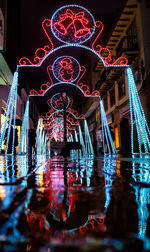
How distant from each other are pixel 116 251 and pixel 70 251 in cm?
11

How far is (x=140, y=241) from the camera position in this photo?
55 cm

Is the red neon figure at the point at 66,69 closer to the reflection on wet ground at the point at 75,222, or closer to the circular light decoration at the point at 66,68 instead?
the circular light decoration at the point at 66,68

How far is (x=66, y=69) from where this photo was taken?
1102 centimetres

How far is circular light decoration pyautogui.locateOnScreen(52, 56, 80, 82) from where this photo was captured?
10609mm

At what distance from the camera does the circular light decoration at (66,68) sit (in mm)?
10609

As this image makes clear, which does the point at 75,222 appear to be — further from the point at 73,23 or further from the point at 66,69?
the point at 66,69

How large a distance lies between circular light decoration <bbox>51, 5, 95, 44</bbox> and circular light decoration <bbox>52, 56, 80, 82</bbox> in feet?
5.66

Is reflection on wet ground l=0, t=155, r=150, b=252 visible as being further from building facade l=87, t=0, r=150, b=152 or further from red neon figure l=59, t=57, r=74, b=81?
building facade l=87, t=0, r=150, b=152

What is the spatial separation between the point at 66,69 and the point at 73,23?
114 inches

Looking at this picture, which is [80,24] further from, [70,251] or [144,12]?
[144,12]

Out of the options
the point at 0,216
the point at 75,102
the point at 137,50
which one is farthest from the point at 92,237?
the point at 75,102

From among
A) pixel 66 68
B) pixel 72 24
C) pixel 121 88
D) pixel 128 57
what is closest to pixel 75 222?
pixel 72 24

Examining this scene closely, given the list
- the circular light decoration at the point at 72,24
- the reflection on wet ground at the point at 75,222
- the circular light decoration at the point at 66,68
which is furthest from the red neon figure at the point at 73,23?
the reflection on wet ground at the point at 75,222

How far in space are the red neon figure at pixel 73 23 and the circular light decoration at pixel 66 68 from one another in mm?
1981
